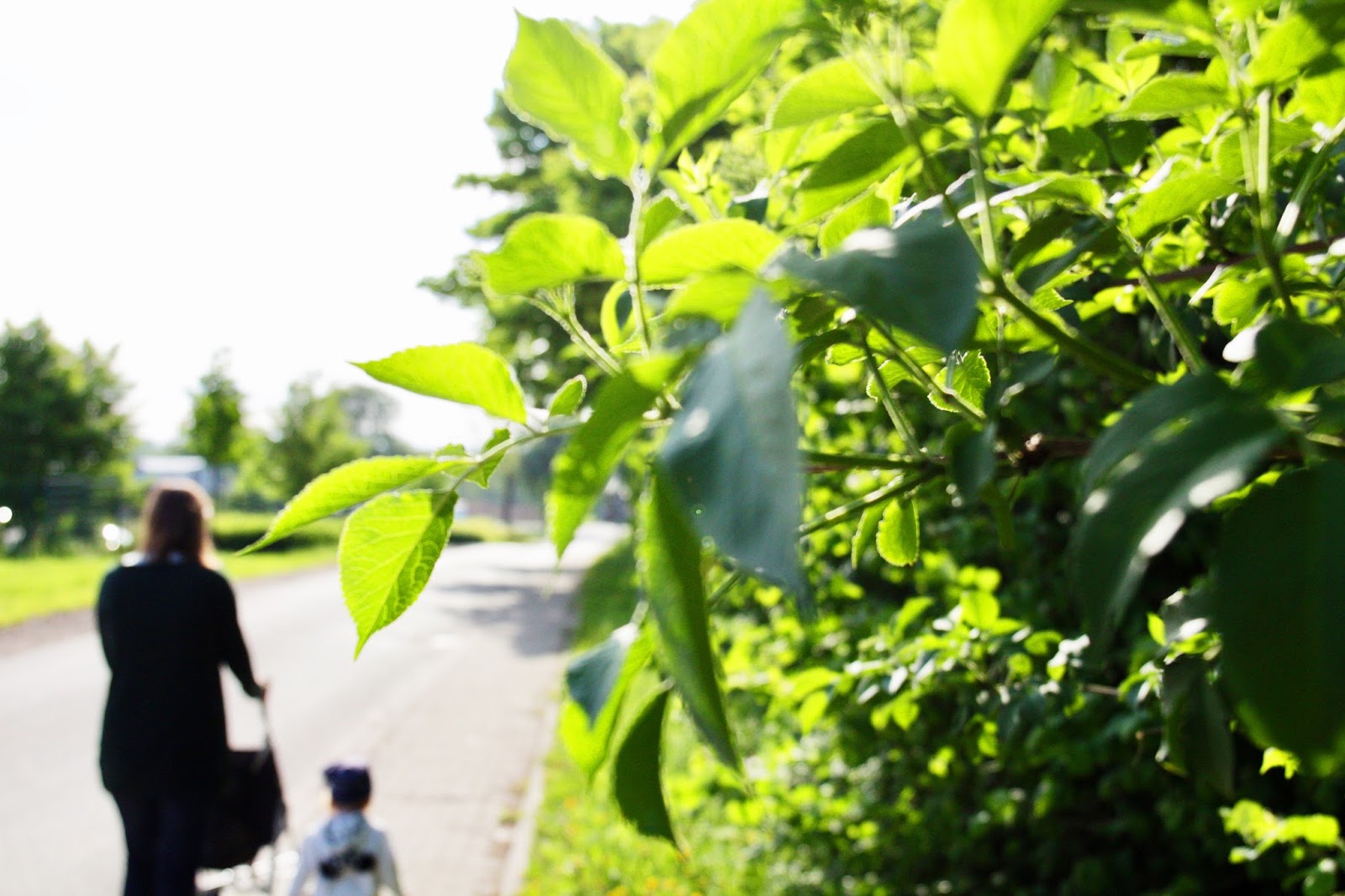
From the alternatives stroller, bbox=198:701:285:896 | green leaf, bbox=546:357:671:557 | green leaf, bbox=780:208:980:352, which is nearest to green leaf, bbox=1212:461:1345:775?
green leaf, bbox=780:208:980:352

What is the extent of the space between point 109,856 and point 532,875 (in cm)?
248

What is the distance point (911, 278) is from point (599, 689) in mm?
358

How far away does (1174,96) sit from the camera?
745 millimetres

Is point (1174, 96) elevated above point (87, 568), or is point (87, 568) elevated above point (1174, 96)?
point (1174, 96)

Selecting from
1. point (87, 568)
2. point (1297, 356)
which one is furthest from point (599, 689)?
point (87, 568)

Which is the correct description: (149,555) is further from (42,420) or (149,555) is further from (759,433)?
(42,420)

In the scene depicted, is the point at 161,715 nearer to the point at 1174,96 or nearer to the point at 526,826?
the point at 526,826

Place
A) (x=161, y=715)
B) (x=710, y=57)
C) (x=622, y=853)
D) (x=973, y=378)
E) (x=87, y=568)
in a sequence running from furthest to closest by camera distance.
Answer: (x=87, y=568), (x=622, y=853), (x=161, y=715), (x=973, y=378), (x=710, y=57)

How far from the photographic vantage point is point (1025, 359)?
657mm

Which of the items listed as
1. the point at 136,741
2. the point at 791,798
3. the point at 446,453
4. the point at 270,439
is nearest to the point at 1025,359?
the point at 446,453

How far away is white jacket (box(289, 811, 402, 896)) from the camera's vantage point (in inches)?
174

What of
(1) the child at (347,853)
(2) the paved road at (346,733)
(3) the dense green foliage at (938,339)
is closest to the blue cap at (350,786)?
(1) the child at (347,853)

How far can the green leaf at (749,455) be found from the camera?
12.5 inches

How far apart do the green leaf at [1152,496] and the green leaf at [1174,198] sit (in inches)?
16.1
